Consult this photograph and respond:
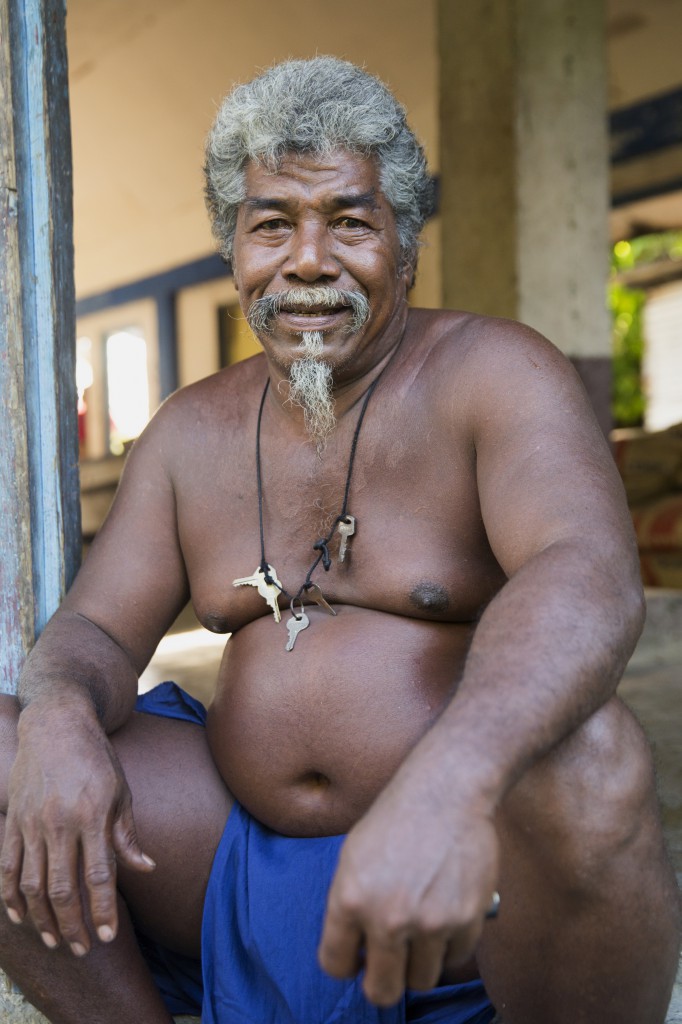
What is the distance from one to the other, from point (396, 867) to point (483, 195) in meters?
4.05

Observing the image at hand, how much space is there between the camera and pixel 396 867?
130 centimetres

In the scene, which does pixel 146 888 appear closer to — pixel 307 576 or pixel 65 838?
pixel 65 838

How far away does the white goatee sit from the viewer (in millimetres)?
2166

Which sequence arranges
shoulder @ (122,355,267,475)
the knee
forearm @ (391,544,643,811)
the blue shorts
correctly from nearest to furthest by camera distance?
forearm @ (391,544,643,811), the knee, the blue shorts, shoulder @ (122,355,267,475)

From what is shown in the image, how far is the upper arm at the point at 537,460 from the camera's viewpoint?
5.64 feet

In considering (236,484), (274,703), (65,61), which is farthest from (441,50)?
(274,703)

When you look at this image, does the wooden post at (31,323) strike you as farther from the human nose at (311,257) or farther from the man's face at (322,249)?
the human nose at (311,257)

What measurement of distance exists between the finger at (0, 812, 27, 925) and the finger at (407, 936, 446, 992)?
0.72m

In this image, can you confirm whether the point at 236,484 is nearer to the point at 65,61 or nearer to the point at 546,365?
the point at 546,365

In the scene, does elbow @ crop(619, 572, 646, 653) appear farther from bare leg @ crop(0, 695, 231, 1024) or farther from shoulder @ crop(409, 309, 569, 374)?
bare leg @ crop(0, 695, 231, 1024)

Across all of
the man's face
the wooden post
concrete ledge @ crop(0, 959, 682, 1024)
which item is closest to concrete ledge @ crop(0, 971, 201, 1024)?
concrete ledge @ crop(0, 959, 682, 1024)

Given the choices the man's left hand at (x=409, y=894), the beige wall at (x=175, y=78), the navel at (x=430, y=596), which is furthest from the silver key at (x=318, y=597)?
the beige wall at (x=175, y=78)

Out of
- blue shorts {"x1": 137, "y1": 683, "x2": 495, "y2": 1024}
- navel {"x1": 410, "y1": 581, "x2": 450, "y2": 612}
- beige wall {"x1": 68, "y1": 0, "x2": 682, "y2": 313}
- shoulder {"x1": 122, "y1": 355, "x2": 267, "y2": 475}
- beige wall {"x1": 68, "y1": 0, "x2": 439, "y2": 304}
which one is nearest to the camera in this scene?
blue shorts {"x1": 137, "y1": 683, "x2": 495, "y2": 1024}

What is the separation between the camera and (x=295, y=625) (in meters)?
2.11
